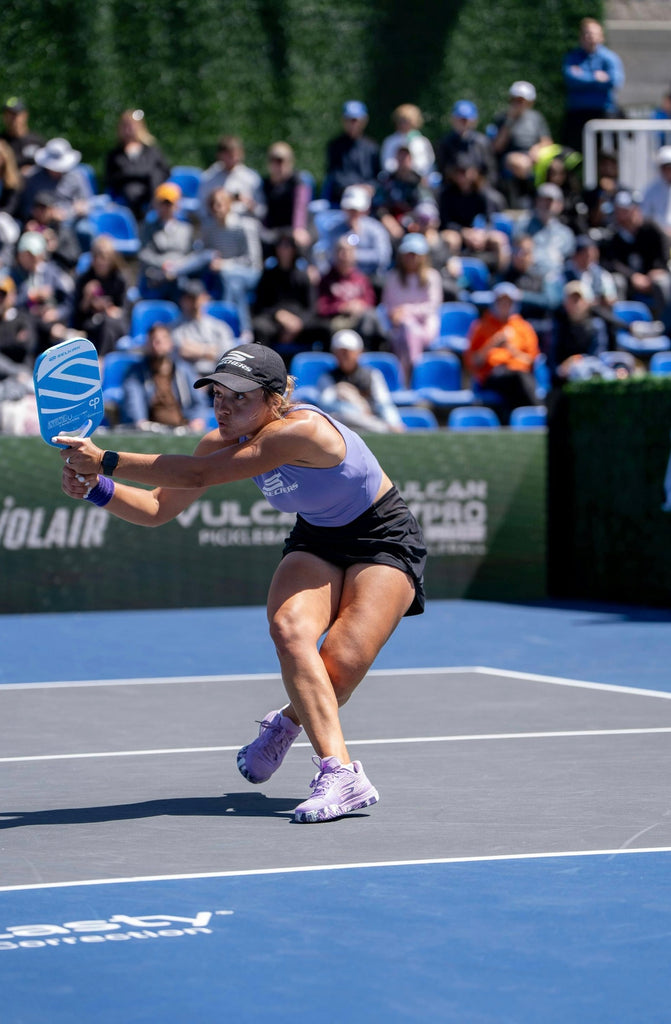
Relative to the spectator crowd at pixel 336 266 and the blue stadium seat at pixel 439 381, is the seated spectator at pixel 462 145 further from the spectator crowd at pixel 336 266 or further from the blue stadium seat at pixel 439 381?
the blue stadium seat at pixel 439 381

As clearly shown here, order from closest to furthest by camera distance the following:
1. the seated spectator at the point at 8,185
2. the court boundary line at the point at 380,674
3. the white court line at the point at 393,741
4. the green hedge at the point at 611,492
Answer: the white court line at the point at 393,741 < the court boundary line at the point at 380,674 < the green hedge at the point at 611,492 < the seated spectator at the point at 8,185

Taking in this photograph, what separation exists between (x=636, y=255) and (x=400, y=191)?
2.68 meters

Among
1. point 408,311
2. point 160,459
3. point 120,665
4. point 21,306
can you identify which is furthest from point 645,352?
point 160,459

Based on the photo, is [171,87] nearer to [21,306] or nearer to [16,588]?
[21,306]

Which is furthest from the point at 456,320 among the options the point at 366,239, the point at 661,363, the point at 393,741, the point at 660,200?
Answer: the point at 393,741

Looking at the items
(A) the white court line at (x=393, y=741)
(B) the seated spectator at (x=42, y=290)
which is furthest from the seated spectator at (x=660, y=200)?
(A) the white court line at (x=393, y=741)

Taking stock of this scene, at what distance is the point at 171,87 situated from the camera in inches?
877

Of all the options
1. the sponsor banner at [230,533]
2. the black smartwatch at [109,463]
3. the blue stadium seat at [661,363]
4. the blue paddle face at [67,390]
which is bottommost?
the sponsor banner at [230,533]

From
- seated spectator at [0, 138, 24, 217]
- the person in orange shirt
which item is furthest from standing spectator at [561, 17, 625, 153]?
seated spectator at [0, 138, 24, 217]

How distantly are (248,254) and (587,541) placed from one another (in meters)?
4.29

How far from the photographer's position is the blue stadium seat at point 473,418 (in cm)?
1650

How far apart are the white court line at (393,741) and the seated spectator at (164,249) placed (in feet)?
30.6

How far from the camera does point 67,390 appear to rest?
5.75 m

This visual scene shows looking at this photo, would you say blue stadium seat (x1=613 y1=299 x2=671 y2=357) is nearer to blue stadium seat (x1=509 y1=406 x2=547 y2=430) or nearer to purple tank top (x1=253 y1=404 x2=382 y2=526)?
blue stadium seat (x1=509 y1=406 x2=547 y2=430)
